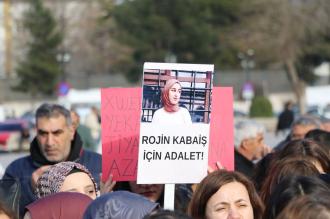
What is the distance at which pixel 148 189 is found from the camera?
6395 millimetres

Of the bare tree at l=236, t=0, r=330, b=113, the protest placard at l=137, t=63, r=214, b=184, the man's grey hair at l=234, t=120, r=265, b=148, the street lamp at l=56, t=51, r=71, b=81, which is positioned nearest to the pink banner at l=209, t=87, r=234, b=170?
the protest placard at l=137, t=63, r=214, b=184

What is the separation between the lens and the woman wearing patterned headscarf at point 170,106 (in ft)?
19.4

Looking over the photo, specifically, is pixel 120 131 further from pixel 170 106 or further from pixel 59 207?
pixel 59 207

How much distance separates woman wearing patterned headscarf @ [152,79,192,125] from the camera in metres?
5.93

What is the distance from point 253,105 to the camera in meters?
52.9

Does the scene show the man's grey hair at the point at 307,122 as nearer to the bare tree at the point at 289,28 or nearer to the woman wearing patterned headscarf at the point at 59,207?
the woman wearing patterned headscarf at the point at 59,207

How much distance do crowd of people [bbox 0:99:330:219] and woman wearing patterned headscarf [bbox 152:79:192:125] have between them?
477 millimetres

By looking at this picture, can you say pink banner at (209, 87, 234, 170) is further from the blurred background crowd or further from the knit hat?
the blurred background crowd

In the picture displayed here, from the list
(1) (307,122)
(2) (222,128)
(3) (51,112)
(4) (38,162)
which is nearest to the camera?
(2) (222,128)

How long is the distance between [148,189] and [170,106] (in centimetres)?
68

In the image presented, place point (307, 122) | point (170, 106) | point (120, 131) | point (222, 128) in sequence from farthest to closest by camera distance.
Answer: point (307, 122) < point (222, 128) < point (120, 131) < point (170, 106)

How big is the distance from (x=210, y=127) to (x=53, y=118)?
5.33 feet

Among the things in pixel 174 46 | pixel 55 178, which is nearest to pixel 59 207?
pixel 55 178

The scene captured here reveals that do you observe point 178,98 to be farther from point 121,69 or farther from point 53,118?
point 121,69
